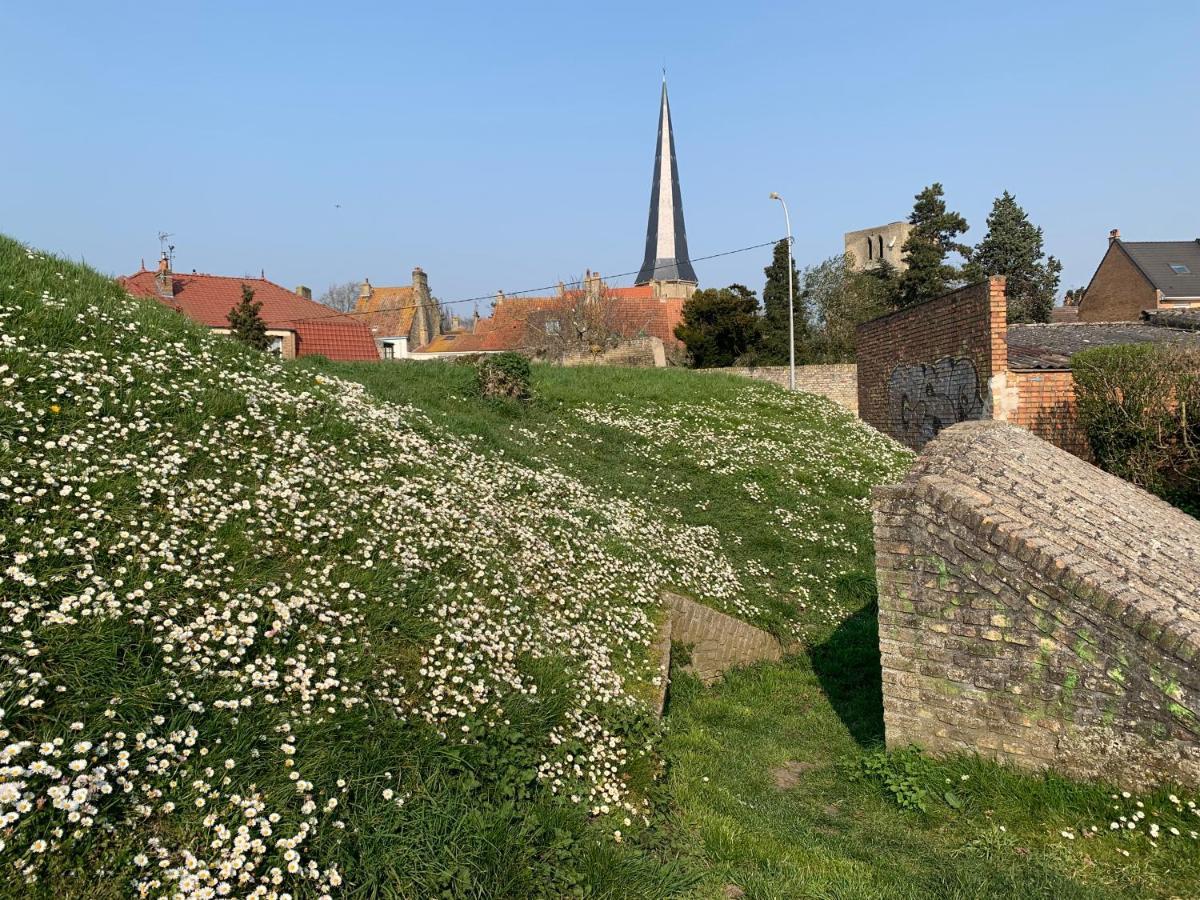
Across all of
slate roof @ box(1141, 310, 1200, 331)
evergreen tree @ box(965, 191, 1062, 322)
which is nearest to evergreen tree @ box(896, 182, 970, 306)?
evergreen tree @ box(965, 191, 1062, 322)

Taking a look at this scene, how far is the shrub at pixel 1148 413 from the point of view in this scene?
1354 cm

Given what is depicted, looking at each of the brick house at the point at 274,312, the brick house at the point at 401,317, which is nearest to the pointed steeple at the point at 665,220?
the brick house at the point at 401,317

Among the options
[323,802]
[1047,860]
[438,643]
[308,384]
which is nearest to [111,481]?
[438,643]

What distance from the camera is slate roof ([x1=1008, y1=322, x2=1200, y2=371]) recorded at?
15859 mm

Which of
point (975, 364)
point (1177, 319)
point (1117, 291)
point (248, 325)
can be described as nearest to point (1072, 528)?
point (975, 364)

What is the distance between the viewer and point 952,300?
1709 cm

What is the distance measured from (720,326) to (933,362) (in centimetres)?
2821

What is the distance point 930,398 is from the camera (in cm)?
1878

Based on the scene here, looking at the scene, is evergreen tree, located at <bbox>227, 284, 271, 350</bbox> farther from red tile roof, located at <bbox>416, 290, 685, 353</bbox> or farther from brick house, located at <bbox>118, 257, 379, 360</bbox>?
red tile roof, located at <bbox>416, 290, 685, 353</bbox>

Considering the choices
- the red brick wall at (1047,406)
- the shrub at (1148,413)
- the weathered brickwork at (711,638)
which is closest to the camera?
the weathered brickwork at (711,638)

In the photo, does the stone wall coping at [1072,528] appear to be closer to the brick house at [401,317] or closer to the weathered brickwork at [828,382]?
the weathered brickwork at [828,382]

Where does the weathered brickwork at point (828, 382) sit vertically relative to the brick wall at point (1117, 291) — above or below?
below

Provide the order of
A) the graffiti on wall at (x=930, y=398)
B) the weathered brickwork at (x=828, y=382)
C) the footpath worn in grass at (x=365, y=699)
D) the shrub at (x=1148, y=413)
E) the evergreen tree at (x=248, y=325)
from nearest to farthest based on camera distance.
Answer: the footpath worn in grass at (x=365, y=699) → the shrub at (x=1148, y=413) → the graffiti on wall at (x=930, y=398) → the evergreen tree at (x=248, y=325) → the weathered brickwork at (x=828, y=382)

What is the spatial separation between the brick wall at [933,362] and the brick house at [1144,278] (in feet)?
90.9
